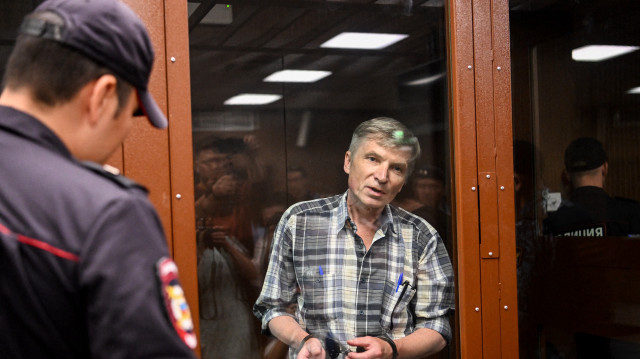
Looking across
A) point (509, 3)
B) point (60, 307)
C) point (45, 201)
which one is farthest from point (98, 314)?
point (509, 3)

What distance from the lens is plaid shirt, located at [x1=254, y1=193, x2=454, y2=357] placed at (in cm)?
251

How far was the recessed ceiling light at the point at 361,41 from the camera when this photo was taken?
102 inches

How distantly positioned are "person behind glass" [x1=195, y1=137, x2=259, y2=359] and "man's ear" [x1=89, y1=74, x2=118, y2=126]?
1241 millimetres

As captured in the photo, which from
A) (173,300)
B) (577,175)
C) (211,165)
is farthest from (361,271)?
(173,300)

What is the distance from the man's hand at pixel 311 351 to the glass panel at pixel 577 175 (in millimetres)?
970

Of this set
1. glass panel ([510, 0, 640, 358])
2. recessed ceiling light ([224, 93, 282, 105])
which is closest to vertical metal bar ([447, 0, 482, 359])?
glass panel ([510, 0, 640, 358])

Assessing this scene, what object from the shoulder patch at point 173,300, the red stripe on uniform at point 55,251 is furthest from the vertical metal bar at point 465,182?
the red stripe on uniform at point 55,251

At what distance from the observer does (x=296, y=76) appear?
8.21ft

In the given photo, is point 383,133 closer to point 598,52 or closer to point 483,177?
point 483,177

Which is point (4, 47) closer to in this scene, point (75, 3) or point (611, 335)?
point (75, 3)

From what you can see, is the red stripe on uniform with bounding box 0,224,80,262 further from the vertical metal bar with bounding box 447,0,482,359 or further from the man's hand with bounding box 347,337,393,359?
the vertical metal bar with bounding box 447,0,482,359

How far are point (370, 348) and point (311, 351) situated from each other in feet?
0.72

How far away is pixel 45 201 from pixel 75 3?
36 cm

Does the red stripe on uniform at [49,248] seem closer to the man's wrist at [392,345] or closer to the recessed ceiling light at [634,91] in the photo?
the man's wrist at [392,345]
